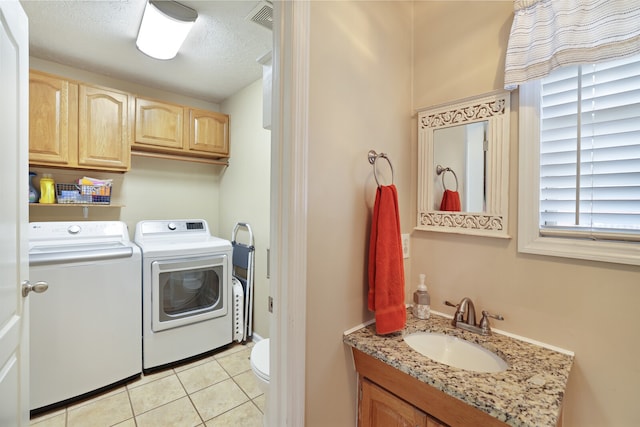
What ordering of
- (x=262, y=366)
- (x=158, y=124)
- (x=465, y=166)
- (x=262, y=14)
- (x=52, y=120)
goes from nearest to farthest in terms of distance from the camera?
1. (x=465, y=166)
2. (x=262, y=366)
3. (x=262, y=14)
4. (x=52, y=120)
5. (x=158, y=124)

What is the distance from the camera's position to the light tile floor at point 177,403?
5.61 feet

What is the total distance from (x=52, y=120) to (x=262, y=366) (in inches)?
93.3

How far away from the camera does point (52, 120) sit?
209 centimetres

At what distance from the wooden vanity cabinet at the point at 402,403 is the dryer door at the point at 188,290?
1.70m

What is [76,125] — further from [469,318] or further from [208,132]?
[469,318]

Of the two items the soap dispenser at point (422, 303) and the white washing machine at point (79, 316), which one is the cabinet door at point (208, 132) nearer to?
the white washing machine at point (79, 316)

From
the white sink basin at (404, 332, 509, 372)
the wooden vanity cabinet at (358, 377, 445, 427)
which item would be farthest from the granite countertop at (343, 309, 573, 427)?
the wooden vanity cabinet at (358, 377, 445, 427)

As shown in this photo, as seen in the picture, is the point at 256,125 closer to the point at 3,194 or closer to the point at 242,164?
the point at 242,164

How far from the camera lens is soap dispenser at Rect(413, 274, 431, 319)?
133 cm

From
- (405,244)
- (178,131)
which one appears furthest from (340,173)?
(178,131)

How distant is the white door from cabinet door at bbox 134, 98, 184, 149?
1.48 m

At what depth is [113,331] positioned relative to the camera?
196 centimetres

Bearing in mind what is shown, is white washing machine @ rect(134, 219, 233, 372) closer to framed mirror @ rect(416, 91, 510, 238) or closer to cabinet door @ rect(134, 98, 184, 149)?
cabinet door @ rect(134, 98, 184, 149)

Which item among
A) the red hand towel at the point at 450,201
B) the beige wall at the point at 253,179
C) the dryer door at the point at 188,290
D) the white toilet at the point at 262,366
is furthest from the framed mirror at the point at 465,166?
→ the dryer door at the point at 188,290
